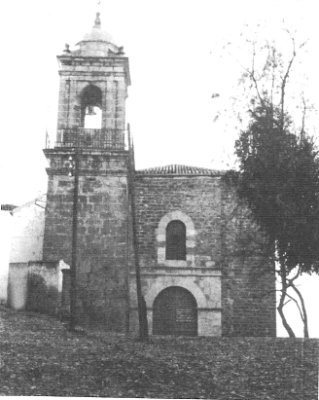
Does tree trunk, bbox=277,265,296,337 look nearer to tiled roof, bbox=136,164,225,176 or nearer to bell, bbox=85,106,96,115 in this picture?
tiled roof, bbox=136,164,225,176

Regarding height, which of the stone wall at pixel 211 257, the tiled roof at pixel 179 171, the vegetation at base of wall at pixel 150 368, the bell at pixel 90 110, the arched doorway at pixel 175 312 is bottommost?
the vegetation at base of wall at pixel 150 368

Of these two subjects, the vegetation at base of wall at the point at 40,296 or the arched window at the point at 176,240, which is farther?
the arched window at the point at 176,240

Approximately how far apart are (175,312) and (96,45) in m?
A: 8.60

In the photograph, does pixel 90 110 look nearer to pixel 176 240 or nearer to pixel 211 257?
pixel 176 240

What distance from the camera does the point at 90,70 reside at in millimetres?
17703

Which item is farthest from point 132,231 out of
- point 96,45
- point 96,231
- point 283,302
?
point 96,45

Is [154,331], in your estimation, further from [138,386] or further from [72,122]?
[138,386]

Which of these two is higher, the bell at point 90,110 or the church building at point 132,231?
the bell at point 90,110

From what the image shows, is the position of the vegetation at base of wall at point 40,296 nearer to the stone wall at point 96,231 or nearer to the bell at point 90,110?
the stone wall at point 96,231

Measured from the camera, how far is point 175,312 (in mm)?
17531

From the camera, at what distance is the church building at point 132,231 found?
16.3 m

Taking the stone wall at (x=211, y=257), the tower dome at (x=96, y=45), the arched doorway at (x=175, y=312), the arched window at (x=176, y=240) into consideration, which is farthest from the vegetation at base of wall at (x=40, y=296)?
the tower dome at (x=96, y=45)

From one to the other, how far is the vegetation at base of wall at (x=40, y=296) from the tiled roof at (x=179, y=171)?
5439 millimetres

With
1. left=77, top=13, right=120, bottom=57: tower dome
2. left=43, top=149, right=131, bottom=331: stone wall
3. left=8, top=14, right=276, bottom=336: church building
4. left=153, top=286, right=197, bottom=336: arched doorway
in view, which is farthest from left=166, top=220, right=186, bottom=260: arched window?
left=77, top=13, right=120, bottom=57: tower dome
